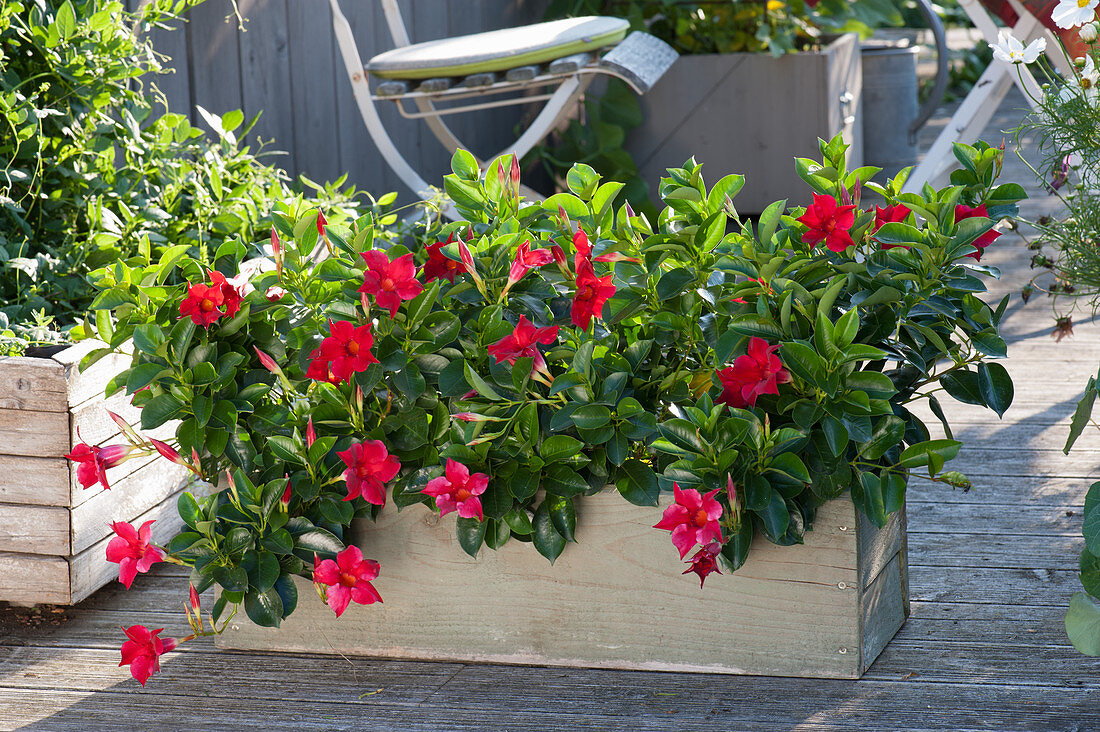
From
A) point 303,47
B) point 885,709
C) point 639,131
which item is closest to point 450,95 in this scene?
point 303,47

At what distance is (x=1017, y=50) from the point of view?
1422 mm

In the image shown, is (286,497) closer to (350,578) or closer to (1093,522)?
(350,578)

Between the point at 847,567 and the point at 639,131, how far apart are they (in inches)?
114

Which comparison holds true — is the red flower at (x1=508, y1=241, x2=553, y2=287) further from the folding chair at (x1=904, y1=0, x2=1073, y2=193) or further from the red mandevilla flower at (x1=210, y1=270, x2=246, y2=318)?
the folding chair at (x1=904, y1=0, x2=1073, y2=193)

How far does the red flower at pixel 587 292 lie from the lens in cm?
118

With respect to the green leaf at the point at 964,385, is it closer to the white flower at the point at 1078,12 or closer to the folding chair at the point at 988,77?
the white flower at the point at 1078,12

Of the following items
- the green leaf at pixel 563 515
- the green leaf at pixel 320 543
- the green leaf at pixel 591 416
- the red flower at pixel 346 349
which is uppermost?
the red flower at pixel 346 349

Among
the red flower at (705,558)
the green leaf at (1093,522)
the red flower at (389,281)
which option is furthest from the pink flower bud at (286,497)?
the green leaf at (1093,522)

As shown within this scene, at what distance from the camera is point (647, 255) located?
120cm

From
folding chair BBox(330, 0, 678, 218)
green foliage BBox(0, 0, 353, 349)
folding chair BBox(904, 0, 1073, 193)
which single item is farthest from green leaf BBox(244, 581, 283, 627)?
folding chair BBox(904, 0, 1073, 193)

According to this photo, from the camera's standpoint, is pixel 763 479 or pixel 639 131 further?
pixel 639 131

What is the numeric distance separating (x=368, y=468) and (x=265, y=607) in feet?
0.78

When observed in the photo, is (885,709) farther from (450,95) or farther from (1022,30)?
(1022,30)

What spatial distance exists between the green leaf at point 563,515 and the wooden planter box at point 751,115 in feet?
8.97
